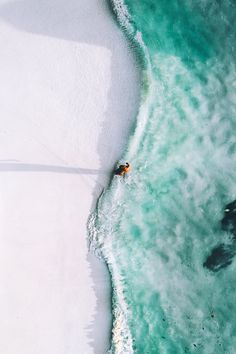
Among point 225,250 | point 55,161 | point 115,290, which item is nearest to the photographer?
point 55,161

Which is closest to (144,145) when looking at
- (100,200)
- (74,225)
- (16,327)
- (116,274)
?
(100,200)

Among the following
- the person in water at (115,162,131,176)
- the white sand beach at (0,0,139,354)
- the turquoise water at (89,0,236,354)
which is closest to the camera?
the white sand beach at (0,0,139,354)

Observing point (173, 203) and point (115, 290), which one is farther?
point (173, 203)

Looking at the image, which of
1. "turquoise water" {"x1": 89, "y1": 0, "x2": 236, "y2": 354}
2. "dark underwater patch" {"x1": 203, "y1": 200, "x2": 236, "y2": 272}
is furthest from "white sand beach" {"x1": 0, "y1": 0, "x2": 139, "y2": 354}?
"dark underwater patch" {"x1": 203, "y1": 200, "x2": 236, "y2": 272}

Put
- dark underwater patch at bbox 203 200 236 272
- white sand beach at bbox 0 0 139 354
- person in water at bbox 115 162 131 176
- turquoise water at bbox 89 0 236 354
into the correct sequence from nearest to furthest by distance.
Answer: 1. white sand beach at bbox 0 0 139 354
2. person in water at bbox 115 162 131 176
3. turquoise water at bbox 89 0 236 354
4. dark underwater patch at bbox 203 200 236 272

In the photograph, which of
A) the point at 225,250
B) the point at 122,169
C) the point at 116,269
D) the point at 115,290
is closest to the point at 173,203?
the point at 122,169

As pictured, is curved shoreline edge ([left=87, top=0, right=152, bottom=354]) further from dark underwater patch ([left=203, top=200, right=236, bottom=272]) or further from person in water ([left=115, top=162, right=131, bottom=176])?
dark underwater patch ([left=203, top=200, right=236, bottom=272])

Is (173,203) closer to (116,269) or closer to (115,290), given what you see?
(116,269)

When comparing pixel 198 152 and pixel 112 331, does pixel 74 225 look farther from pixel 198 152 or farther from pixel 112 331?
pixel 198 152
